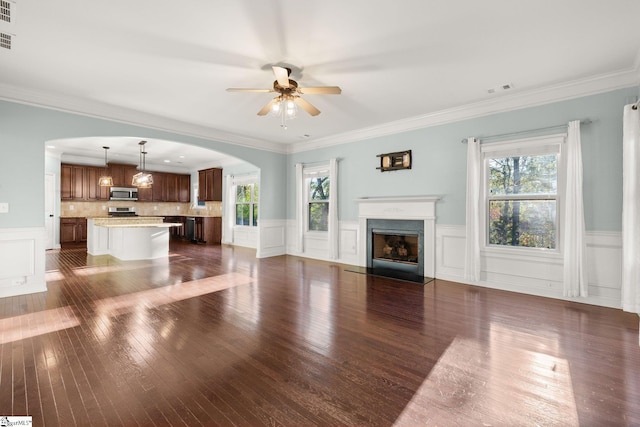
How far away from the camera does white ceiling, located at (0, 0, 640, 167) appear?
8.05ft

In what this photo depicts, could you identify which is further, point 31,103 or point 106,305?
point 31,103

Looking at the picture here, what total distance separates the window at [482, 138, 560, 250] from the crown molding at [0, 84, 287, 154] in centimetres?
494

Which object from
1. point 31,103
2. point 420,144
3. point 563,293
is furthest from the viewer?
point 420,144

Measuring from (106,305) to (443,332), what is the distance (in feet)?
12.6

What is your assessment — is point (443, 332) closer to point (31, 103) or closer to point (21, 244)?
point (21, 244)

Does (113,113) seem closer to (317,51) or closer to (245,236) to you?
(317,51)

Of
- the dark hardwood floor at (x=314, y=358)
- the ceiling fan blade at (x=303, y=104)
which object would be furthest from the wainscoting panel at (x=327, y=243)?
the ceiling fan blade at (x=303, y=104)

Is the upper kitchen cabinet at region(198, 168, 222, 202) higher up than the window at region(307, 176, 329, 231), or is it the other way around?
the upper kitchen cabinet at region(198, 168, 222, 202)

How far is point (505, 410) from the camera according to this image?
1735mm

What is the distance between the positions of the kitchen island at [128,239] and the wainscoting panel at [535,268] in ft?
20.2

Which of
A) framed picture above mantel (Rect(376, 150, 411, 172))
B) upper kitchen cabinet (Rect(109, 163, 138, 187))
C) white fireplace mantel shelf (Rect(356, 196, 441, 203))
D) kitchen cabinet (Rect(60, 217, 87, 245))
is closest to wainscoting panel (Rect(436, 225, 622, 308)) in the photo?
white fireplace mantel shelf (Rect(356, 196, 441, 203))

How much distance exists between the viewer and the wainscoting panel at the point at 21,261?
12.7 feet

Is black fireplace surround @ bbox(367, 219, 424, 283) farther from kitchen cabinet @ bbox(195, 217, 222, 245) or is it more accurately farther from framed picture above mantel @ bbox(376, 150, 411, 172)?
kitchen cabinet @ bbox(195, 217, 222, 245)

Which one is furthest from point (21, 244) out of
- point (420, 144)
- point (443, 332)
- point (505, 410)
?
point (420, 144)
